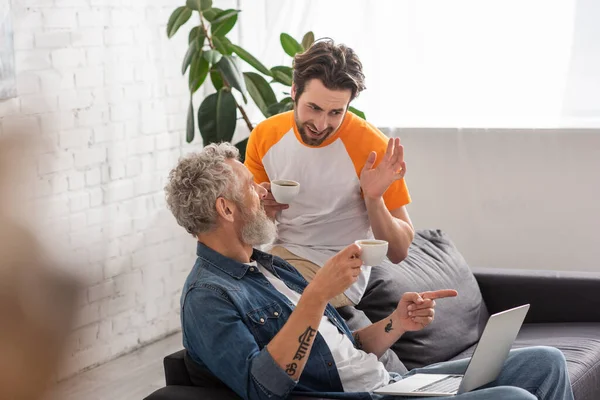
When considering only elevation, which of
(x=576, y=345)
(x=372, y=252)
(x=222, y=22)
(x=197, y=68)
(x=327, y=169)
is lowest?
(x=576, y=345)

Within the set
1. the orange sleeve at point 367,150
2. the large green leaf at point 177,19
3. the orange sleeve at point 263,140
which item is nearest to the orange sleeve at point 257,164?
the orange sleeve at point 263,140

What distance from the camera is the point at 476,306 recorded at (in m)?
3.02

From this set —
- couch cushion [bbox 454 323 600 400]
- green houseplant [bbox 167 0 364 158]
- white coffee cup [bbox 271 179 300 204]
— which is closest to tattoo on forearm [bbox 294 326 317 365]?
white coffee cup [bbox 271 179 300 204]

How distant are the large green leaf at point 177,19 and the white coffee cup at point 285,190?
4.89 feet

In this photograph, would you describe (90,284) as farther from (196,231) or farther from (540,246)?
(540,246)

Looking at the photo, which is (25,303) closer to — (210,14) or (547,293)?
(547,293)

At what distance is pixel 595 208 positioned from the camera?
3789 millimetres

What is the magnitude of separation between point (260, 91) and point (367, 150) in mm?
1390

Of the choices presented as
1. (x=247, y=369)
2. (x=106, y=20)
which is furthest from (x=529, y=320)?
(x=106, y=20)

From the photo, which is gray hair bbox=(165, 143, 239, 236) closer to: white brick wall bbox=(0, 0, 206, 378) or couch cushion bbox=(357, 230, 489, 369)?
couch cushion bbox=(357, 230, 489, 369)

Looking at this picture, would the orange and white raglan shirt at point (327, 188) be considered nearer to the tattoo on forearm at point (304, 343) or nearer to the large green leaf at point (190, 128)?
→ the tattoo on forearm at point (304, 343)

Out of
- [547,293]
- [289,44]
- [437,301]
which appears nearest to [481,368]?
[437,301]

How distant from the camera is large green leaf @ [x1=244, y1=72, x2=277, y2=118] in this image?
Result: 367 centimetres

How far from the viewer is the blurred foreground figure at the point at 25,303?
29 cm
